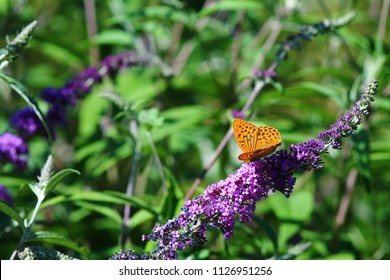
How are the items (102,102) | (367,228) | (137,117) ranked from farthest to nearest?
(367,228)
(102,102)
(137,117)

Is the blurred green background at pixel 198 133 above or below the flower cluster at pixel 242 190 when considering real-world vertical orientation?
above

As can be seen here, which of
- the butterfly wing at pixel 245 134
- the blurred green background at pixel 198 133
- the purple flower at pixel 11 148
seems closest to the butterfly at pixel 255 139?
the butterfly wing at pixel 245 134

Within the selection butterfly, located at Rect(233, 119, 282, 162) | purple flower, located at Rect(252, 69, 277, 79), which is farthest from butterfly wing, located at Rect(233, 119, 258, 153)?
purple flower, located at Rect(252, 69, 277, 79)

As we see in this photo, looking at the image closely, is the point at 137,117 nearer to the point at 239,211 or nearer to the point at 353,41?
the point at 239,211

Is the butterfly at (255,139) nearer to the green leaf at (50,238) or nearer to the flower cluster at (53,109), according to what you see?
the green leaf at (50,238)

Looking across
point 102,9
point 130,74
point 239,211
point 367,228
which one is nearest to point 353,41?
point 367,228

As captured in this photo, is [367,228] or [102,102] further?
[367,228]

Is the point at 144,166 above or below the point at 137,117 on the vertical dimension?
above

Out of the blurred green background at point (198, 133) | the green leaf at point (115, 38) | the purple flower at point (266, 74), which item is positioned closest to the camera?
the purple flower at point (266, 74)

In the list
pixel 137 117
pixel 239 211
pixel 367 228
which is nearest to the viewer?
pixel 239 211
